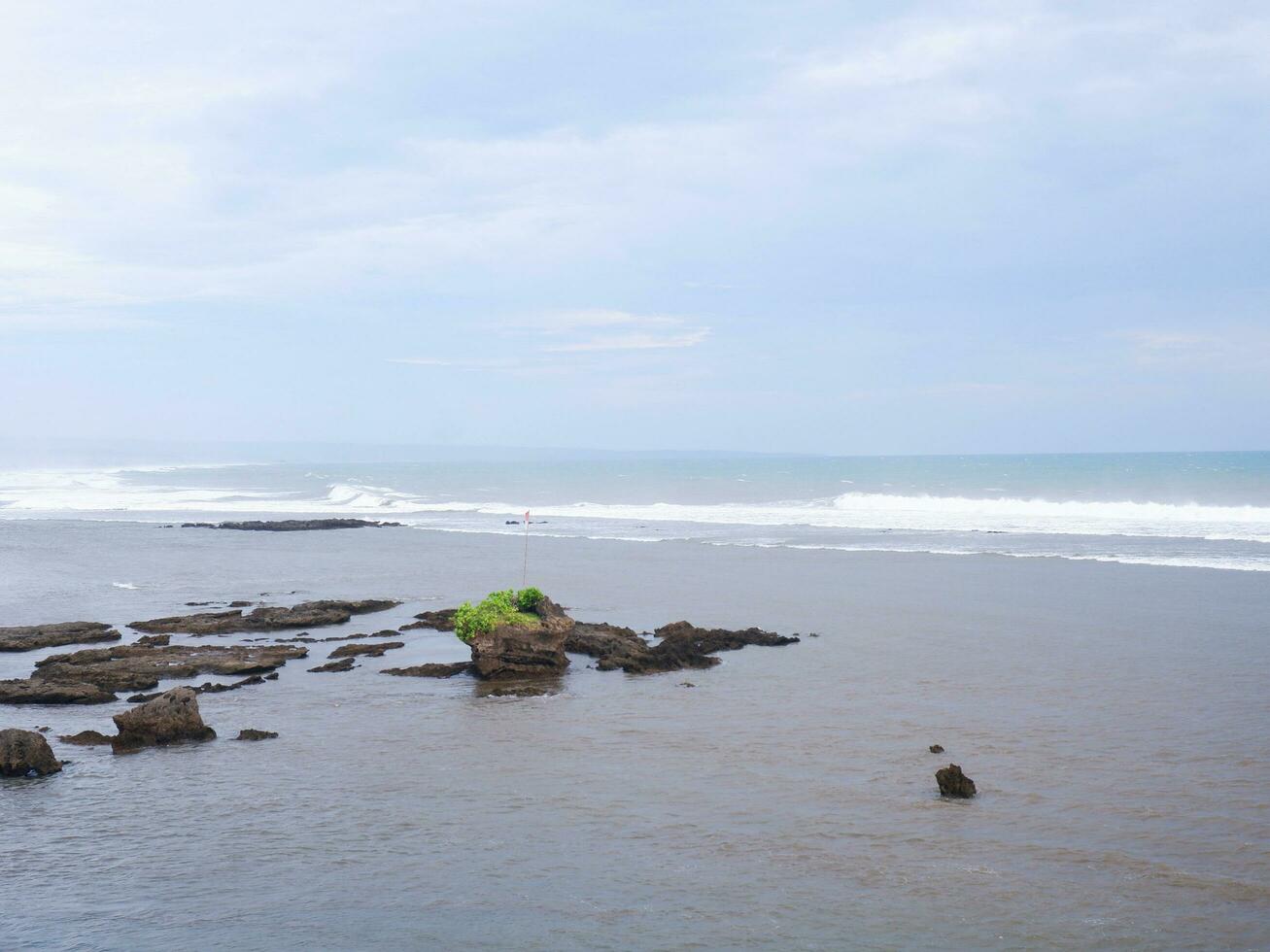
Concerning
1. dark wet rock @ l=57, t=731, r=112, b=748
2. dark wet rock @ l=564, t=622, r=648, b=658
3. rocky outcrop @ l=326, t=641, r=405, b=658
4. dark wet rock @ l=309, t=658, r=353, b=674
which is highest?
dark wet rock @ l=564, t=622, r=648, b=658

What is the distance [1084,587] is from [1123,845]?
2056 centimetres

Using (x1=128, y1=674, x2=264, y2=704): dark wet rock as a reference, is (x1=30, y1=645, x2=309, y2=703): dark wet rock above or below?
above

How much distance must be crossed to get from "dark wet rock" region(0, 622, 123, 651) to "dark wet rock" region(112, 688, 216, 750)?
9.37 m

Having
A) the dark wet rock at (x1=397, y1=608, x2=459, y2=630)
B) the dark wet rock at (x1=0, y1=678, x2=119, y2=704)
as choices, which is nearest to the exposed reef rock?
the dark wet rock at (x1=0, y1=678, x2=119, y2=704)

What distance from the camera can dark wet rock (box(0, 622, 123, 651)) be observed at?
22297mm

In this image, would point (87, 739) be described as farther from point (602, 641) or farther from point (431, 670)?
point (602, 641)

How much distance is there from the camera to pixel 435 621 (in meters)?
25.4

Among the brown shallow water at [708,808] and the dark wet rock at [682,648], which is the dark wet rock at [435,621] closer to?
the brown shallow water at [708,808]

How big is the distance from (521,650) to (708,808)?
8.26 meters

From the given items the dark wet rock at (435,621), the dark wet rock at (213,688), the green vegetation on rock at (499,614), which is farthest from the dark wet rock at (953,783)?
the dark wet rock at (435,621)

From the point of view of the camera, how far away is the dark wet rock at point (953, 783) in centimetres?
1193

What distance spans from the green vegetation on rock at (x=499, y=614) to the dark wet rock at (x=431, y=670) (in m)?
0.55

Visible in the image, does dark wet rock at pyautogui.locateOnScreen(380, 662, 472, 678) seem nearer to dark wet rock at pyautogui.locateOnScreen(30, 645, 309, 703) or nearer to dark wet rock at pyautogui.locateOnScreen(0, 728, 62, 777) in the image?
dark wet rock at pyautogui.locateOnScreen(30, 645, 309, 703)

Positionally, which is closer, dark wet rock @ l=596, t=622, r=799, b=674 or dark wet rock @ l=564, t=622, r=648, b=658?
dark wet rock @ l=596, t=622, r=799, b=674
